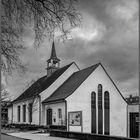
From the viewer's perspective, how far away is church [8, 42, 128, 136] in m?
36.1

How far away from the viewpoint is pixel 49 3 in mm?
8039

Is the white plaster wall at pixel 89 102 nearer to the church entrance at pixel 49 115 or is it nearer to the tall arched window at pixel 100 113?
the tall arched window at pixel 100 113

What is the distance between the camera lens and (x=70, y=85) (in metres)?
40.2

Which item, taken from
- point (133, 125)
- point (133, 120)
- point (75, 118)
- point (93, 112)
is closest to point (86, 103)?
point (93, 112)

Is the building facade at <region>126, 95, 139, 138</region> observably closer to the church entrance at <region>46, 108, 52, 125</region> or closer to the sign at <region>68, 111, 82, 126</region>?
the church entrance at <region>46, 108, 52, 125</region>

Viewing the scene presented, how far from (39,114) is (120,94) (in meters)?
11.9

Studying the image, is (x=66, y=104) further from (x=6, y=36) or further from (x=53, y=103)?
(x=6, y=36)

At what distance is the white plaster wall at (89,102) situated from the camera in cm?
3612

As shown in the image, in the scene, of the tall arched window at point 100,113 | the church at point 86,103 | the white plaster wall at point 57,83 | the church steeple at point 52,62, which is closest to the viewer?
the church at point 86,103

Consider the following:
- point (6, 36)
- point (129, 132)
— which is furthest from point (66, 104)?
point (6, 36)

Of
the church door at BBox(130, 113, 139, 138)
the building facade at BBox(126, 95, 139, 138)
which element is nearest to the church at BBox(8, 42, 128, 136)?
the building facade at BBox(126, 95, 139, 138)

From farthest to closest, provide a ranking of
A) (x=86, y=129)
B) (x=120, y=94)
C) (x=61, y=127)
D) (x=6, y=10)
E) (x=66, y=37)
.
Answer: (x=120, y=94) < (x=86, y=129) < (x=61, y=127) < (x=66, y=37) < (x=6, y=10)

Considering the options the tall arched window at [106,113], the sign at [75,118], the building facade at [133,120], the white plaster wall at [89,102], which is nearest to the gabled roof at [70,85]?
the white plaster wall at [89,102]

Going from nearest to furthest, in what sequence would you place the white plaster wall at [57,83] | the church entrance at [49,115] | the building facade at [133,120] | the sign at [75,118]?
the sign at [75,118] → the building facade at [133,120] → the church entrance at [49,115] → the white plaster wall at [57,83]
